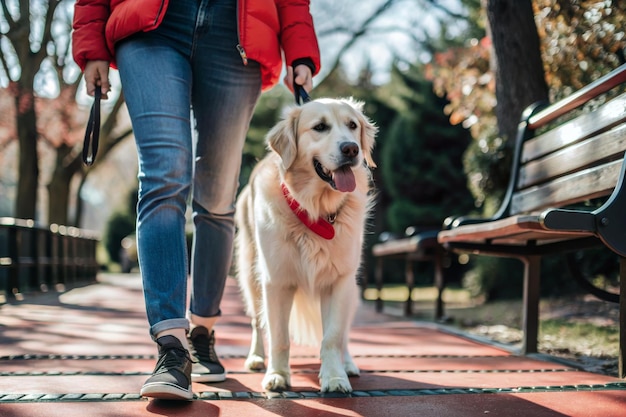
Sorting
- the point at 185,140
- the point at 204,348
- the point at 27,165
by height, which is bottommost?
the point at 204,348

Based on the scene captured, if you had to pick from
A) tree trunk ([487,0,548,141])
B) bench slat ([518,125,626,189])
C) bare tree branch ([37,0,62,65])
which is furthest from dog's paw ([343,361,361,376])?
bare tree branch ([37,0,62,65])

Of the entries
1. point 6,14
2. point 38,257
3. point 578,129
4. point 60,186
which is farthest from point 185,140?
point 60,186

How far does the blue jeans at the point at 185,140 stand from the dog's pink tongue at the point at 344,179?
0.45 metres

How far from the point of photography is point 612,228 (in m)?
2.55

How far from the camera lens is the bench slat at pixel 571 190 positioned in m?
2.95

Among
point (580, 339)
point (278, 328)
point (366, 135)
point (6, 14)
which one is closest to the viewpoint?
point (278, 328)

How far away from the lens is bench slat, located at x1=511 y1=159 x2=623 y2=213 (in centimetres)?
295

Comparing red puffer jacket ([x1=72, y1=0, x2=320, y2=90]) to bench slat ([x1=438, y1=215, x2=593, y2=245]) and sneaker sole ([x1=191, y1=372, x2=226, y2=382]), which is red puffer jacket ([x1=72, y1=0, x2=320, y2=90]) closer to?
bench slat ([x1=438, y1=215, x2=593, y2=245])

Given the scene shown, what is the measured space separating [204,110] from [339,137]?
1.94 ft

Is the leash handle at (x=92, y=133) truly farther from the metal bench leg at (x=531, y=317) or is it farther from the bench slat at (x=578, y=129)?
the metal bench leg at (x=531, y=317)

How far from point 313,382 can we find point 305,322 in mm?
421

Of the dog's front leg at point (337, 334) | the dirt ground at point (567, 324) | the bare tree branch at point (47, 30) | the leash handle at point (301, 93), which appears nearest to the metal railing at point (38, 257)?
the bare tree branch at point (47, 30)

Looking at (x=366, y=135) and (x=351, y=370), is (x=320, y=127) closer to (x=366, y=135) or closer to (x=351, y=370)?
(x=366, y=135)

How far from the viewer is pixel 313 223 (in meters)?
2.88
